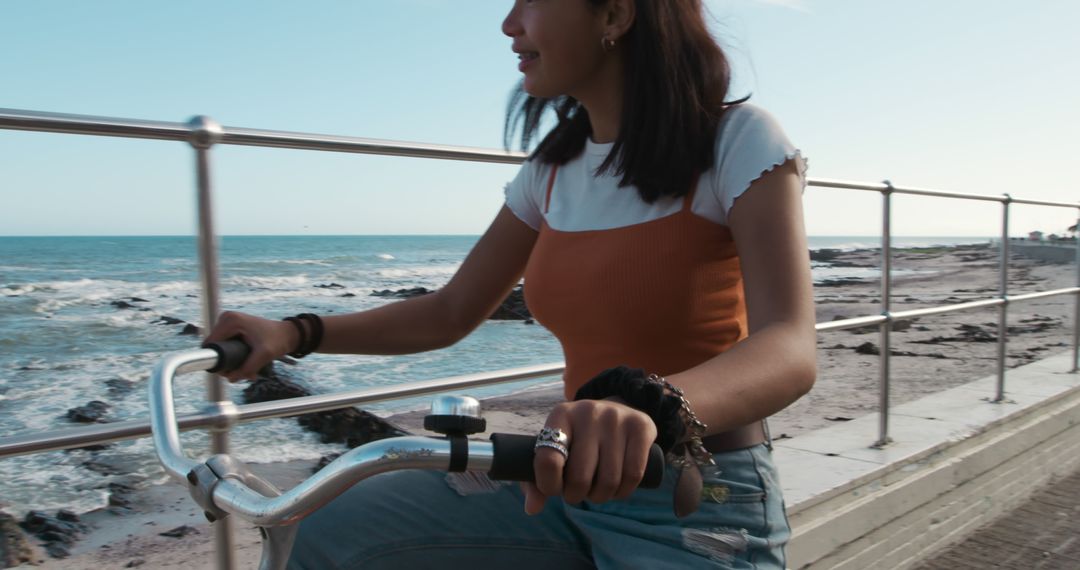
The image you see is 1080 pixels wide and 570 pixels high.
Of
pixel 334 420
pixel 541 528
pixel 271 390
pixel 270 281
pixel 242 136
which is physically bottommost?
pixel 334 420

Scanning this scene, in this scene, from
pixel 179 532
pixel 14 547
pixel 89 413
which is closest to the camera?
pixel 179 532

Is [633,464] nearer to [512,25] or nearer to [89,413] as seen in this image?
[512,25]

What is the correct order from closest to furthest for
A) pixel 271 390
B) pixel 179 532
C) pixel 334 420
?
1. pixel 179 532
2. pixel 334 420
3. pixel 271 390

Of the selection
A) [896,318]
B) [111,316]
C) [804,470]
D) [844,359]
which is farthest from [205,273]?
[111,316]

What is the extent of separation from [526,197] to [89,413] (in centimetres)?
567

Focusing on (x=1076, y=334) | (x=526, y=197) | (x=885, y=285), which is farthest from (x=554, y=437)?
(x=1076, y=334)

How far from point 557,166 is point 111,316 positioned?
10.5 m

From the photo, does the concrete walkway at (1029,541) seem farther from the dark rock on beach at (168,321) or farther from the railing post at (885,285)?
the dark rock on beach at (168,321)

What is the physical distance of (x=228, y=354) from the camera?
1.07 meters

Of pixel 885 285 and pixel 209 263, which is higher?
pixel 209 263

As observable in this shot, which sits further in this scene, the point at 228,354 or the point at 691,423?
the point at 228,354

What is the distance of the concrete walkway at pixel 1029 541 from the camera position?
9.48 ft

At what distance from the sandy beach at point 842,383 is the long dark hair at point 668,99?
145cm

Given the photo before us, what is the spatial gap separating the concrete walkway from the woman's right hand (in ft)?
8.43
